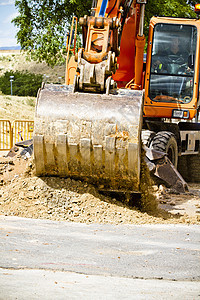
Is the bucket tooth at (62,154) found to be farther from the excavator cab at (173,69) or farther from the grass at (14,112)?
the grass at (14,112)

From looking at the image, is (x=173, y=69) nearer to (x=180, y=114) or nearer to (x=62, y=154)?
(x=180, y=114)

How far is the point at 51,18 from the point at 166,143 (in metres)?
15.6

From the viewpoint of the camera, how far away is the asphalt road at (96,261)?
10.0 feet

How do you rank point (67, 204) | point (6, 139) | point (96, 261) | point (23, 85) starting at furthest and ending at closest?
1. point (23, 85)
2. point (6, 139)
3. point (67, 204)
4. point (96, 261)

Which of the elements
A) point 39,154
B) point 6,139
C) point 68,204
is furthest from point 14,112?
point 68,204

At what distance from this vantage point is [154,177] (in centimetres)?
826

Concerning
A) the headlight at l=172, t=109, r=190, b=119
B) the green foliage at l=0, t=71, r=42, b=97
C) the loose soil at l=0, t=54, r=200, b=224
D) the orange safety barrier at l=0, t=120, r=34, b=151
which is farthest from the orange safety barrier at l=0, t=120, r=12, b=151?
the green foliage at l=0, t=71, r=42, b=97

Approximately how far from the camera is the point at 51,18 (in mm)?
22312

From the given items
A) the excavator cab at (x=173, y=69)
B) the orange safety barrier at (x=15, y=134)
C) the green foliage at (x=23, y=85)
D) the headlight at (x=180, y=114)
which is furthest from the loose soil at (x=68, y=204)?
the green foliage at (x=23, y=85)

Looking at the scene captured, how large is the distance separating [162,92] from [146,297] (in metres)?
6.62

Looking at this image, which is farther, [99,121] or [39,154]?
[39,154]

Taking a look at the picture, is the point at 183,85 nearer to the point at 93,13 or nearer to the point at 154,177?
the point at 154,177

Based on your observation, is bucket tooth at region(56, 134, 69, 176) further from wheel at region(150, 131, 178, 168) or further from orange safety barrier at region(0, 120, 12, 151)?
orange safety barrier at region(0, 120, 12, 151)

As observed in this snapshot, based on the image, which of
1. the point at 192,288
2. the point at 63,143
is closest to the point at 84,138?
the point at 63,143
